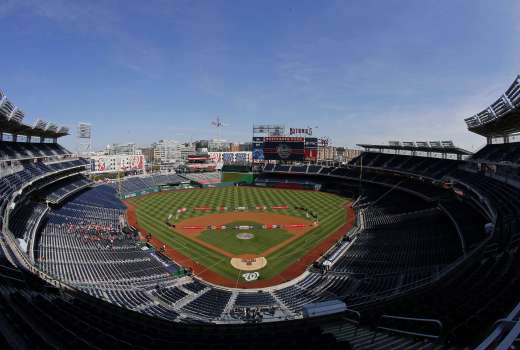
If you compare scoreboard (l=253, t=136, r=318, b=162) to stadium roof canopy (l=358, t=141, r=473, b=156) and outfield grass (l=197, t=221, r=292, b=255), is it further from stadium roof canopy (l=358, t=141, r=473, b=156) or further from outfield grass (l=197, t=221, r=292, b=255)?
outfield grass (l=197, t=221, r=292, b=255)

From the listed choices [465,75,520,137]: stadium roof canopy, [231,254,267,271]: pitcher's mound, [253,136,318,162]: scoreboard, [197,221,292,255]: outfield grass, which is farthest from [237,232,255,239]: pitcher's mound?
[253,136,318,162]: scoreboard

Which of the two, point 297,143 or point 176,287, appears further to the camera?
point 297,143

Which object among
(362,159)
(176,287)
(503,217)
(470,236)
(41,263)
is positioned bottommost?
→ (176,287)

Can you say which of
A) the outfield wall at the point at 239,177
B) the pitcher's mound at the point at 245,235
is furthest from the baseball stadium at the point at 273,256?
the outfield wall at the point at 239,177

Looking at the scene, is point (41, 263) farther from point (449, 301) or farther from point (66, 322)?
point (449, 301)

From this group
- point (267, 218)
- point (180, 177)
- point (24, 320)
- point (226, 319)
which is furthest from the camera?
point (180, 177)

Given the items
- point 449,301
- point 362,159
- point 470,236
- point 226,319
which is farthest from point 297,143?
point 449,301
